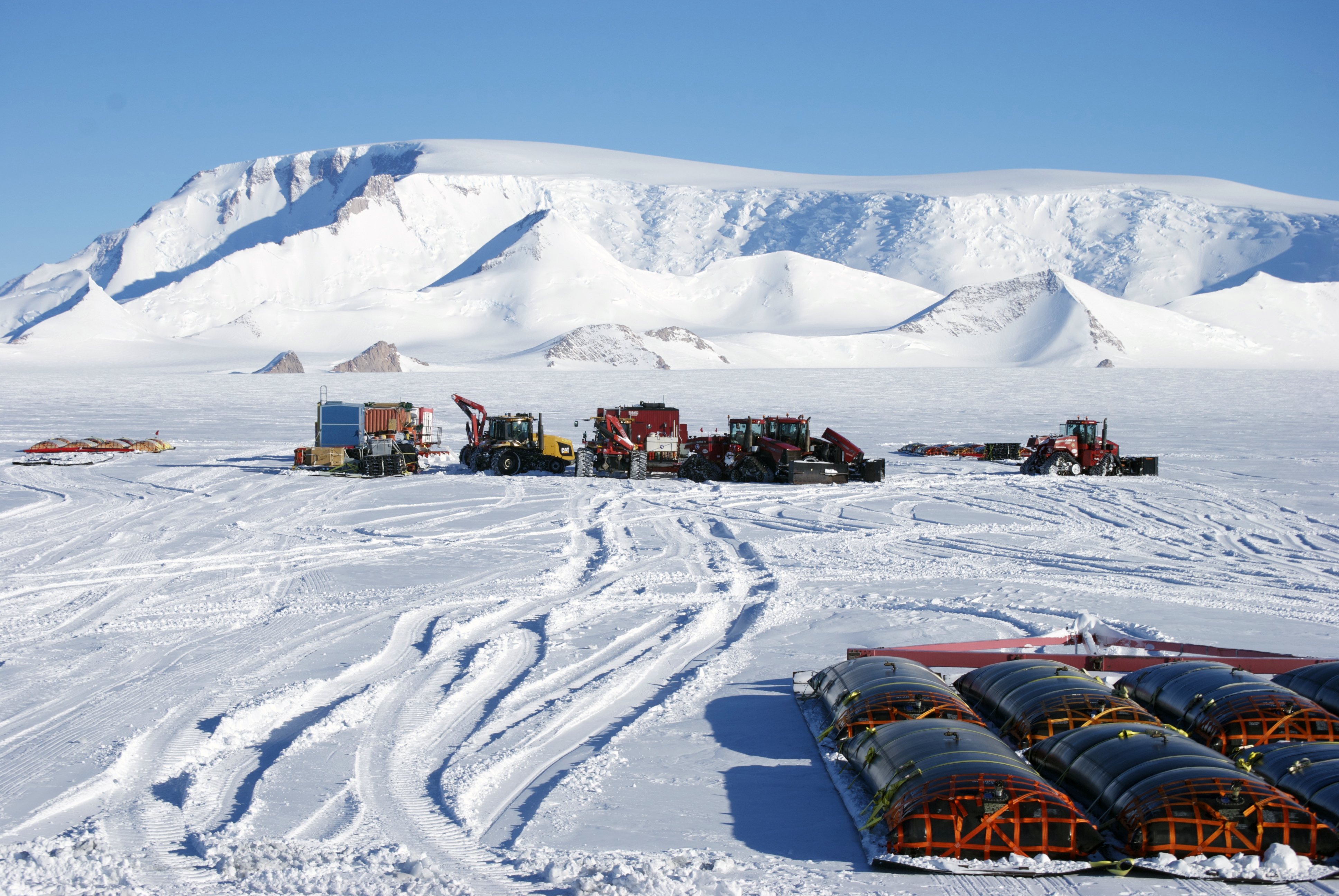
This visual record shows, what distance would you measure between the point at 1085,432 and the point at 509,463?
43.2 feet

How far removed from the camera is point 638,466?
2245 centimetres

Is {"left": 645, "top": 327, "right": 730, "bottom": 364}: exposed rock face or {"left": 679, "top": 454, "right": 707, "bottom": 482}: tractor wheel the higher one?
{"left": 645, "top": 327, "right": 730, "bottom": 364}: exposed rock face

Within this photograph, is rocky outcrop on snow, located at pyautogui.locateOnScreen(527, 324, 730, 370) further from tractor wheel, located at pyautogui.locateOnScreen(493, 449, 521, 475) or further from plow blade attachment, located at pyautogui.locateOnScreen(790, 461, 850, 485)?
plow blade attachment, located at pyautogui.locateOnScreen(790, 461, 850, 485)

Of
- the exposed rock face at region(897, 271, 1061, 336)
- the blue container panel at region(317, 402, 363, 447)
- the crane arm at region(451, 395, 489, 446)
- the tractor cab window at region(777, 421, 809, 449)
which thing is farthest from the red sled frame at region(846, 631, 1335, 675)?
the exposed rock face at region(897, 271, 1061, 336)

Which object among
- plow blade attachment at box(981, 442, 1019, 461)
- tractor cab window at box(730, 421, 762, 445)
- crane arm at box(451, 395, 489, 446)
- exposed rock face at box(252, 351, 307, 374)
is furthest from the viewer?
exposed rock face at box(252, 351, 307, 374)

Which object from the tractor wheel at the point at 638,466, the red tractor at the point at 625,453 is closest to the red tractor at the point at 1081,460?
the red tractor at the point at 625,453

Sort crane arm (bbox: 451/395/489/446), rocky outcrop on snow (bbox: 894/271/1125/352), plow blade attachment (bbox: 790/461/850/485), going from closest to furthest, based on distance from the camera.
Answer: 1. plow blade attachment (bbox: 790/461/850/485)
2. crane arm (bbox: 451/395/489/446)
3. rocky outcrop on snow (bbox: 894/271/1125/352)

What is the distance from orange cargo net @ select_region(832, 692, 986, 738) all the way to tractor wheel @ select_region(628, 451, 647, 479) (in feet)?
52.0

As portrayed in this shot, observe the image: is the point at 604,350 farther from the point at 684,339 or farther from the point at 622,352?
the point at 684,339

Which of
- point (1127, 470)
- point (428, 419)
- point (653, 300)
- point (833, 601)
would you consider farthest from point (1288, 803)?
point (653, 300)

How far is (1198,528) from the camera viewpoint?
1561 cm

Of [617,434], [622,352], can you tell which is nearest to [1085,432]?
[617,434]

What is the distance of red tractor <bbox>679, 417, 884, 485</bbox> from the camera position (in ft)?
71.3

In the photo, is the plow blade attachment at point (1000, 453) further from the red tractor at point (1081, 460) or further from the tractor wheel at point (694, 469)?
the tractor wheel at point (694, 469)
